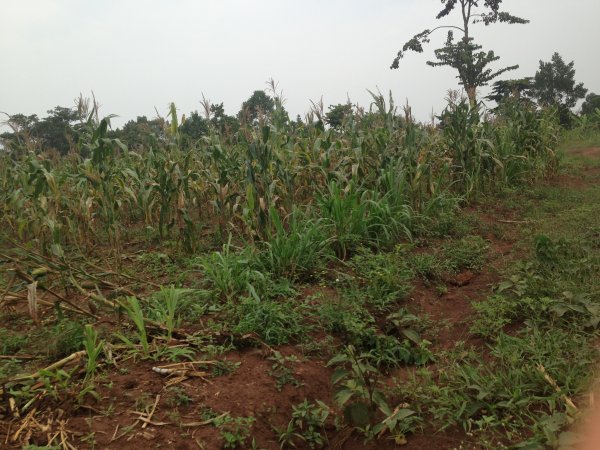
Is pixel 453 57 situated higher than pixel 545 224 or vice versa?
pixel 453 57

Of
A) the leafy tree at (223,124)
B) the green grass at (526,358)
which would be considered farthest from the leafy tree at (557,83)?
the green grass at (526,358)

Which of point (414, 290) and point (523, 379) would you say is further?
point (414, 290)

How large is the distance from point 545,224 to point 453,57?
15333 millimetres

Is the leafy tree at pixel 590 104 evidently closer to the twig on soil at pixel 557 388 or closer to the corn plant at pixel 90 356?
the twig on soil at pixel 557 388

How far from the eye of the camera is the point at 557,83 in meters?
22.2

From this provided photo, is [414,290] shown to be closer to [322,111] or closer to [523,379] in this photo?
[523,379]

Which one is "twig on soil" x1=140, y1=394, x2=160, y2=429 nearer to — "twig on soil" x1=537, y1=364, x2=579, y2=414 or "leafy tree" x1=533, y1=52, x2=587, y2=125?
"twig on soil" x1=537, y1=364, x2=579, y2=414

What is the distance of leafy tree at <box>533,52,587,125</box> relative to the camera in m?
21.8

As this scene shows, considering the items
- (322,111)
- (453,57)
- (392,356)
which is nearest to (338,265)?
(392,356)

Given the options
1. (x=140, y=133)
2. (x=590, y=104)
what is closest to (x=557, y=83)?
(x=590, y=104)

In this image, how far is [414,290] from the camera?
11.2ft

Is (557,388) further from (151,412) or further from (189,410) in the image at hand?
(151,412)

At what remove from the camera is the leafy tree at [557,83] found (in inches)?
859

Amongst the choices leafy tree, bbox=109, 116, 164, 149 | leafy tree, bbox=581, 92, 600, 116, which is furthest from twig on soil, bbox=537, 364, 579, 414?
leafy tree, bbox=581, 92, 600, 116
